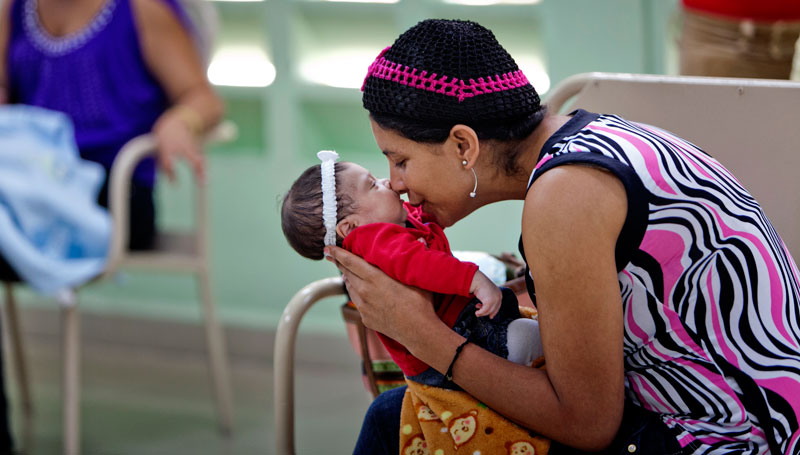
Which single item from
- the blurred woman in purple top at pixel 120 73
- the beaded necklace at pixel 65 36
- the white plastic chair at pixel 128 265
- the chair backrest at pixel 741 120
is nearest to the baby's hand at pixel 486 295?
the chair backrest at pixel 741 120

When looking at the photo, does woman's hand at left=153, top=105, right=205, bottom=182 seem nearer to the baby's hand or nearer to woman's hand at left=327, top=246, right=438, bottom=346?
woman's hand at left=327, top=246, right=438, bottom=346

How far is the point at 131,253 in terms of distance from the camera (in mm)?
2639

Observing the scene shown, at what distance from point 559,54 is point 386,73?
1752mm

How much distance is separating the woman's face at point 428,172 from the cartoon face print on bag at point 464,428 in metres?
0.31

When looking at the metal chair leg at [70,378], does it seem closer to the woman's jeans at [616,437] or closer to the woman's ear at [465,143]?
the woman's jeans at [616,437]

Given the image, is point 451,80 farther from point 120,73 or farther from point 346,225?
point 120,73

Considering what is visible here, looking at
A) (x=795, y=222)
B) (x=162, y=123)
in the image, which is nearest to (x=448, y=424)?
(x=795, y=222)

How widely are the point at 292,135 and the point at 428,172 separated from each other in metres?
2.05

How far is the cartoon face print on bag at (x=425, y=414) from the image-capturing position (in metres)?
1.26

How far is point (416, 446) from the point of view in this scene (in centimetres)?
129

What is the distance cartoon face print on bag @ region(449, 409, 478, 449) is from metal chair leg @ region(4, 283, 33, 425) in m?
2.20

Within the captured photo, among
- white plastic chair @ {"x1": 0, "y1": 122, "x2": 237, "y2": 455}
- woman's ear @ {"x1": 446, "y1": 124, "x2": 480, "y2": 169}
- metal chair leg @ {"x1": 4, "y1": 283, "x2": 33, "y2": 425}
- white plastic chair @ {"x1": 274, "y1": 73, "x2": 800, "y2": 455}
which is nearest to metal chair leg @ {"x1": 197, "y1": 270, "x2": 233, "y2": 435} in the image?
white plastic chair @ {"x1": 0, "y1": 122, "x2": 237, "y2": 455}

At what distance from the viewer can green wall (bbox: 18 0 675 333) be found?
9.32 ft

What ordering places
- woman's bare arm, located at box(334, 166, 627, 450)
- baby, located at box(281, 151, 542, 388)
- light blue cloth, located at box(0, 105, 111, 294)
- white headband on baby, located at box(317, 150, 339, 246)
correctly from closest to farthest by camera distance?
woman's bare arm, located at box(334, 166, 627, 450) < baby, located at box(281, 151, 542, 388) < white headband on baby, located at box(317, 150, 339, 246) < light blue cloth, located at box(0, 105, 111, 294)
